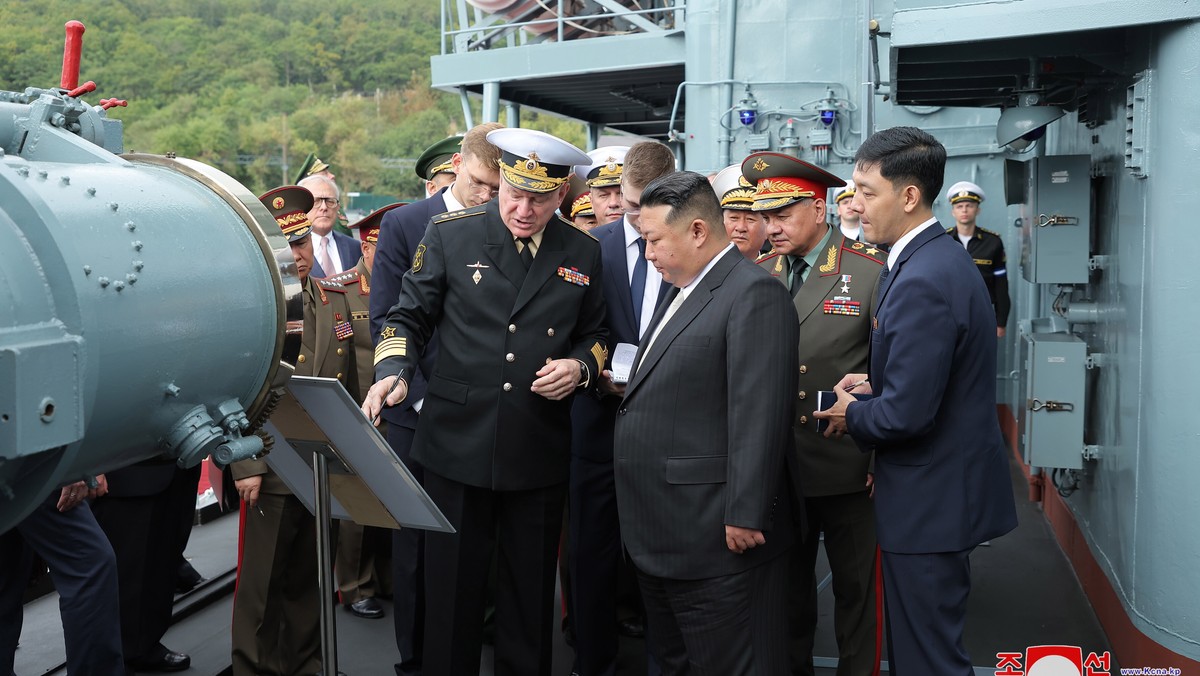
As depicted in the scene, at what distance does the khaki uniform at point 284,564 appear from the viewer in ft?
11.7

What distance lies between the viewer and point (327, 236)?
5.46m

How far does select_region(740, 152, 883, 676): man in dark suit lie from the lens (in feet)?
11.2

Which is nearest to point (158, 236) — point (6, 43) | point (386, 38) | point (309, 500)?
point (309, 500)

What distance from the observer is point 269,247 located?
175 cm

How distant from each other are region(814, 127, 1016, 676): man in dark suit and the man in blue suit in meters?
Result: 1.09

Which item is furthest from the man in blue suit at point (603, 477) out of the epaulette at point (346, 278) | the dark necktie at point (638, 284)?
the epaulette at point (346, 278)

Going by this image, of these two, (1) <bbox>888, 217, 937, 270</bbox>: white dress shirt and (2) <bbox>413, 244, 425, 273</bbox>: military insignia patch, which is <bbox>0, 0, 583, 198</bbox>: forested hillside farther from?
(1) <bbox>888, 217, 937, 270</bbox>: white dress shirt

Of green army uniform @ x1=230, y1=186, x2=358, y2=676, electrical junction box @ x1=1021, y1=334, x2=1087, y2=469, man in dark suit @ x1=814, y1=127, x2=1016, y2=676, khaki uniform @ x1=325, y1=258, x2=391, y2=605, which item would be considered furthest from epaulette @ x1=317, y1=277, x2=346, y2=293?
electrical junction box @ x1=1021, y1=334, x2=1087, y2=469

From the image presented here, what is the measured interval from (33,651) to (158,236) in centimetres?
334

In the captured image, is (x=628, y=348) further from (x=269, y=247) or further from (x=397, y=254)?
(x=269, y=247)

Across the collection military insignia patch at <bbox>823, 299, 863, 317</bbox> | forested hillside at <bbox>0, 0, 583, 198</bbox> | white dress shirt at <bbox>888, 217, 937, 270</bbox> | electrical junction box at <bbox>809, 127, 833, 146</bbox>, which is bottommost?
military insignia patch at <bbox>823, 299, 863, 317</bbox>

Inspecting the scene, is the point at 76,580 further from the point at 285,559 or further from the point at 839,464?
the point at 839,464

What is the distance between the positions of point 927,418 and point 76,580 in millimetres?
2643

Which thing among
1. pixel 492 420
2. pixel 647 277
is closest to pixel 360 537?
pixel 492 420
